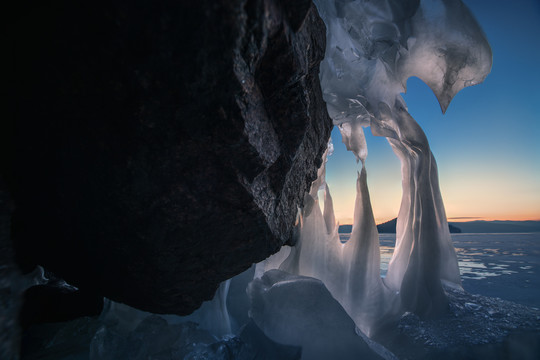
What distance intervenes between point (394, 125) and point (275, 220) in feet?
12.4

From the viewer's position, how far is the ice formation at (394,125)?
290 centimetres

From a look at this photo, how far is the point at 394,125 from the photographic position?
13.7 feet

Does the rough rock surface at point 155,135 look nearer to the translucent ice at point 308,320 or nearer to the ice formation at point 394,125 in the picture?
the translucent ice at point 308,320

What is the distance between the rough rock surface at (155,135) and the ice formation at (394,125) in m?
2.37

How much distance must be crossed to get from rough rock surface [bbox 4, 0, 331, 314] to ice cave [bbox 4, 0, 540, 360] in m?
0.01

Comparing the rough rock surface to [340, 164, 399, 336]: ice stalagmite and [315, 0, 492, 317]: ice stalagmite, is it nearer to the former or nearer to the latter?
[315, 0, 492, 317]: ice stalagmite

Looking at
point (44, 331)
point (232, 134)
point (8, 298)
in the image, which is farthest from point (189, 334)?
point (232, 134)

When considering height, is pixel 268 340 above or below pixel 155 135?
below

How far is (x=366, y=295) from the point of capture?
12.9 feet

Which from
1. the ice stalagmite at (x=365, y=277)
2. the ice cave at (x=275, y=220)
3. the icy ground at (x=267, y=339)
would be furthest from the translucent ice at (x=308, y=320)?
the ice stalagmite at (x=365, y=277)

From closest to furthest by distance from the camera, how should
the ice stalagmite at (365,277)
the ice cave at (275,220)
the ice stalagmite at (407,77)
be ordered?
the ice cave at (275,220), the ice stalagmite at (407,77), the ice stalagmite at (365,277)

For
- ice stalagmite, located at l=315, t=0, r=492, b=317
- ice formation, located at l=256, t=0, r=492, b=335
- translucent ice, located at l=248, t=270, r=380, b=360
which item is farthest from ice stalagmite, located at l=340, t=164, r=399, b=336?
translucent ice, located at l=248, t=270, r=380, b=360

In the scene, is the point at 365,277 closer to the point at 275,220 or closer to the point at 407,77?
the point at 275,220

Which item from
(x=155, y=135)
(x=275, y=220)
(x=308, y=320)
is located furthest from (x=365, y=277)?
(x=155, y=135)
